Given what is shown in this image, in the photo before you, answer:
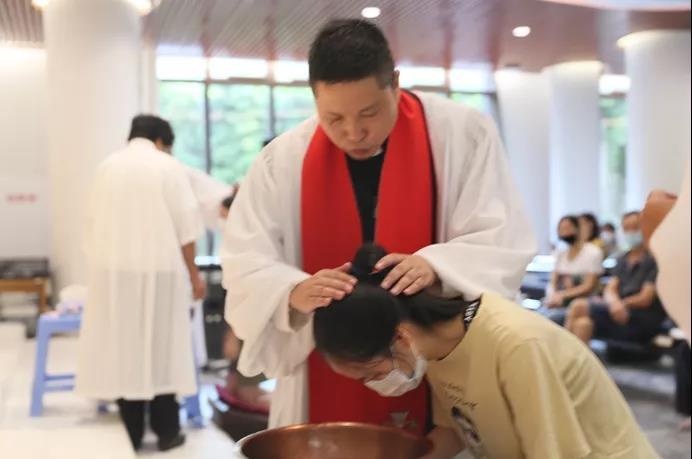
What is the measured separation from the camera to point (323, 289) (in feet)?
4.04

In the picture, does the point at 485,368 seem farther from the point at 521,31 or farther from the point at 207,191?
the point at 521,31

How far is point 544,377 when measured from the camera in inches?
48.7

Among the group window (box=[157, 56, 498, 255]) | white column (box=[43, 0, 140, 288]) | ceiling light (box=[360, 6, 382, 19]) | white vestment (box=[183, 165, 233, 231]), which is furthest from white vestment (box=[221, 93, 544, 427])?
window (box=[157, 56, 498, 255])

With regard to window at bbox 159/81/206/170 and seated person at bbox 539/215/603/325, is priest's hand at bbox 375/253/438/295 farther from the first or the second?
window at bbox 159/81/206/170

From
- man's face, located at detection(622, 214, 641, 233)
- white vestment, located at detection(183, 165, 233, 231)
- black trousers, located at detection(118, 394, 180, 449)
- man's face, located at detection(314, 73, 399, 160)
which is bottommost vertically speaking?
black trousers, located at detection(118, 394, 180, 449)

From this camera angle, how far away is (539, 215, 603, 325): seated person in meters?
6.48

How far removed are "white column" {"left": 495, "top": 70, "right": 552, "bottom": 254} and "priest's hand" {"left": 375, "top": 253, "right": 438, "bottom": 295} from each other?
1033 cm

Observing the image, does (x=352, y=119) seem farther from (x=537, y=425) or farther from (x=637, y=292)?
(x=637, y=292)

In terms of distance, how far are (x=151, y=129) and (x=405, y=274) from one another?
9.86ft

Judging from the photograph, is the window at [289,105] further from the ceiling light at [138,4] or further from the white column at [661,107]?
the ceiling light at [138,4]

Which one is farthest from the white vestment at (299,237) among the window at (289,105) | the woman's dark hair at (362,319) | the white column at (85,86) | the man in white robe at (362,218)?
the window at (289,105)

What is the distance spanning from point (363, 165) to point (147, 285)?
8.60ft

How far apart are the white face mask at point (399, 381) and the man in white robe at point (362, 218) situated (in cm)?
13

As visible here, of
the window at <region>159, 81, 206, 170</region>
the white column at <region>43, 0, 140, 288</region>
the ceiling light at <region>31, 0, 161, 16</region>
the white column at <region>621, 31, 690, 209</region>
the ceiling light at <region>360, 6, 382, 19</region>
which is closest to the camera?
the white column at <region>43, 0, 140, 288</region>
